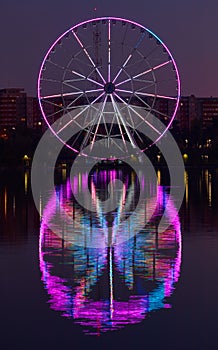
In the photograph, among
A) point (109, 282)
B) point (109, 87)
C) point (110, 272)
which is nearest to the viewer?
point (109, 282)

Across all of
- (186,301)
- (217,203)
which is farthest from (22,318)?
(217,203)

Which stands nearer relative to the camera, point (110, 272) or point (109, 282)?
point (109, 282)

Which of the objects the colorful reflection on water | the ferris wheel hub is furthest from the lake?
the ferris wheel hub

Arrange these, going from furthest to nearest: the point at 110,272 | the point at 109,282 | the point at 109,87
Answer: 1. the point at 109,87
2. the point at 110,272
3. the point at 109,282

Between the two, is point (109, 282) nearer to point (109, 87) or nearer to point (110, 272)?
point (110, 272)

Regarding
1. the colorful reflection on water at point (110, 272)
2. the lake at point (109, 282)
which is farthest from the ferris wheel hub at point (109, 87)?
the colorful reflection on water at point (110, 272)

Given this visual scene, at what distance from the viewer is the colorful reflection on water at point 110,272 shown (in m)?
11.8

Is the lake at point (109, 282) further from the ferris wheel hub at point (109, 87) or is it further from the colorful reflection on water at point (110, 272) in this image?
the ferris wheel hub at point (109, 87)

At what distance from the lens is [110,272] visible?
1546 cm

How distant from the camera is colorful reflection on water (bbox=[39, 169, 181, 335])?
466 inches

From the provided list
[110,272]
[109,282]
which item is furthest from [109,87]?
[109,282]

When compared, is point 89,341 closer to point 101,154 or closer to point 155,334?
point 155,334

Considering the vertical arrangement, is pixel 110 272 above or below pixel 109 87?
Result: below

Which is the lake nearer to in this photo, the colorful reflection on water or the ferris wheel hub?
the colorful reflection on water
